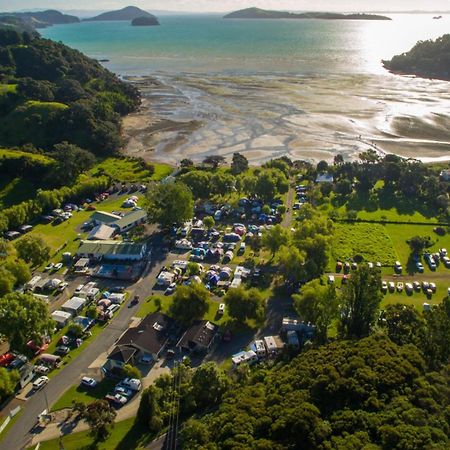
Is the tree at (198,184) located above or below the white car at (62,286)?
above

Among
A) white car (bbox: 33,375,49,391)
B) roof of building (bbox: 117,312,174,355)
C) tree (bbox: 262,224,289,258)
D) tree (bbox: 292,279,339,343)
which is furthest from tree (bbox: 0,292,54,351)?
tree (bbox: 262,224,289,258)

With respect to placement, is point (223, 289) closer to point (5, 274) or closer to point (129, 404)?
point (129, 404)

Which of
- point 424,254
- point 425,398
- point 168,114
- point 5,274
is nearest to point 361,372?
point 425,398

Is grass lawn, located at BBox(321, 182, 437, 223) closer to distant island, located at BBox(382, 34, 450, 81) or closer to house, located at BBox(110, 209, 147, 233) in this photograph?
house, located at BBox(110, 209, 147, 233)

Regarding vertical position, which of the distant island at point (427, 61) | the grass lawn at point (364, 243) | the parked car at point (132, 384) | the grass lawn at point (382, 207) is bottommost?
the parked car at point (132, 384)

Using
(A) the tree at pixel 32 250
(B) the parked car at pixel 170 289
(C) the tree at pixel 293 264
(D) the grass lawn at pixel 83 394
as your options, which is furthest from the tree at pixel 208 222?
(D) the grass lawn at pixel 83 394

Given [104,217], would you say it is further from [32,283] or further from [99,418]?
[99,418]

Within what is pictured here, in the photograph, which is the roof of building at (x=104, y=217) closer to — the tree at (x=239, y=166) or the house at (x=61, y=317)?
the house at (x=61, y=317)
